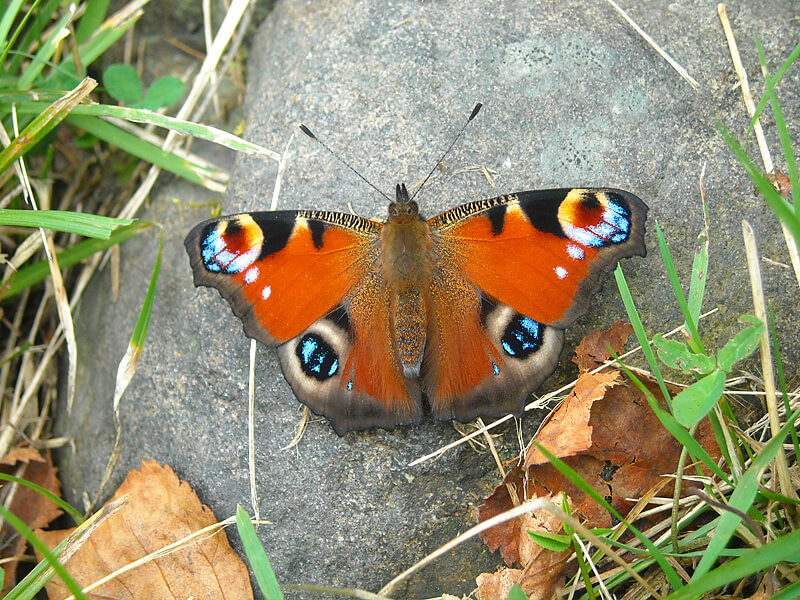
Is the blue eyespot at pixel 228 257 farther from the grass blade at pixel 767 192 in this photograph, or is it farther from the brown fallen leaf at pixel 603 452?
the grass blade at pixel 767 192

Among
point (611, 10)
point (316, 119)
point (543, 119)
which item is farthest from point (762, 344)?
point (316, 119)

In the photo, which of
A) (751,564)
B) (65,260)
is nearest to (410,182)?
(65,260)

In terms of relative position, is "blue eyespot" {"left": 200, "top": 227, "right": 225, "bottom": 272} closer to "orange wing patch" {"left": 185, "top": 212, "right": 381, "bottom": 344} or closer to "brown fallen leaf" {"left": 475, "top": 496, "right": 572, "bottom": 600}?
"orange wing patch" {"left": 185, "top": 212, "right": 381, "bottom": 344}

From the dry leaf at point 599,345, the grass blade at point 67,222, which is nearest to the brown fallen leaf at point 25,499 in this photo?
the grass blade at point 67,222

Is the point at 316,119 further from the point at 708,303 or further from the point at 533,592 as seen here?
the point at 533,592

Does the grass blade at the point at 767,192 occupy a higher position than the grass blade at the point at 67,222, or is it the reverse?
the grass blade at the point at 767,192

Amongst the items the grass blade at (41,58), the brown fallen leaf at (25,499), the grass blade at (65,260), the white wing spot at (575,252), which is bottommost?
the brown fallen leaf at (25,499)

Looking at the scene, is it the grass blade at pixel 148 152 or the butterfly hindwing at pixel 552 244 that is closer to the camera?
the butterfly hindwing at pixel 552 244

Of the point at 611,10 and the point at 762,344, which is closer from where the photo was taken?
the point at 762,344
